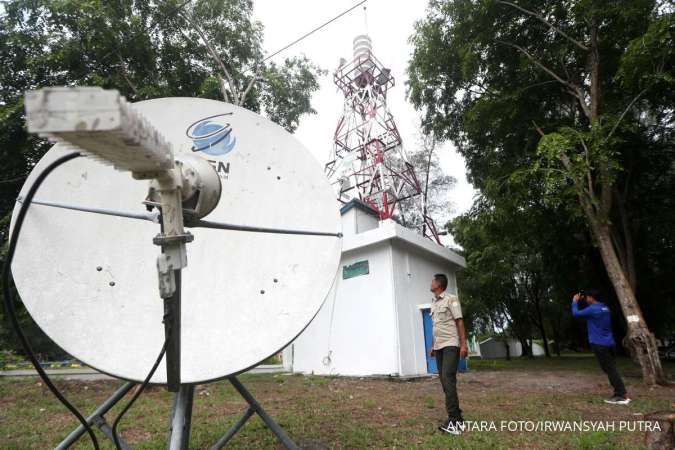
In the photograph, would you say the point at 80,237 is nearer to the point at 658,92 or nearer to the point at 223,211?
the point at 223,211

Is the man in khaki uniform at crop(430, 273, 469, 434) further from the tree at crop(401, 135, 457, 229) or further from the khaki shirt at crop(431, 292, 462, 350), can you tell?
the tree at crop(401, 135, 457, 229)

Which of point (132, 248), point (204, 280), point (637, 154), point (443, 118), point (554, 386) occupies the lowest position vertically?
point (554, 386)

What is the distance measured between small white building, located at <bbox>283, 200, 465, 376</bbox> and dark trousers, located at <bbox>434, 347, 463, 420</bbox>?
18.5 ft

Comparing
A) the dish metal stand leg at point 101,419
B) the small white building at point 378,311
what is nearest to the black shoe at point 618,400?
the small white building at point 378,311

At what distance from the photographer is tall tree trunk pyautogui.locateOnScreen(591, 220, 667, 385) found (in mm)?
7168

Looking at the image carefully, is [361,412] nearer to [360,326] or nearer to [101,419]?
[101,419]

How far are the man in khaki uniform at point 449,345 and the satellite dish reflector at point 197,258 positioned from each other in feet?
6.49

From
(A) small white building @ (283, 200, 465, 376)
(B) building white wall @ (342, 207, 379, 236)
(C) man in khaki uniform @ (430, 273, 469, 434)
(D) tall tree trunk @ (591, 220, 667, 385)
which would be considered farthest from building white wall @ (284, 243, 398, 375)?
(C) man in khaki uniform @ (430, 273, 469, 434)

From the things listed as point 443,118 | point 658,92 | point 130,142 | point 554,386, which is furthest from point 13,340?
point 658,92

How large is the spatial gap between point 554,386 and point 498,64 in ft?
24.7

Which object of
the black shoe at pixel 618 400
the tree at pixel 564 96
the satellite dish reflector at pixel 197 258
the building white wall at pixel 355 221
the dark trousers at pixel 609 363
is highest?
the tree at pixel 564 96

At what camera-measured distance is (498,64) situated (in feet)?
34.1

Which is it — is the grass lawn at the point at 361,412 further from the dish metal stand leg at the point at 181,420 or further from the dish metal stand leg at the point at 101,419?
the dish metal stand leg at the point at 181,420

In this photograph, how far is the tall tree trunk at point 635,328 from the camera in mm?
7168
